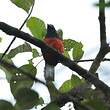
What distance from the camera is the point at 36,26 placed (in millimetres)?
1677

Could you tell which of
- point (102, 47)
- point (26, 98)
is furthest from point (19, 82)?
point (102, 47)

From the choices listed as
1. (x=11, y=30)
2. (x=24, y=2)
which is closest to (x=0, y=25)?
(x=11, y=30)

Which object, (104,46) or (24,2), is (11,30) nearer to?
(24,2)

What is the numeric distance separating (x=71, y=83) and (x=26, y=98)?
0.67 m

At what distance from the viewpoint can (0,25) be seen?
1.12 meters

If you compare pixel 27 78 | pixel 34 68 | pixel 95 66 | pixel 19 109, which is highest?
pixel 95 66

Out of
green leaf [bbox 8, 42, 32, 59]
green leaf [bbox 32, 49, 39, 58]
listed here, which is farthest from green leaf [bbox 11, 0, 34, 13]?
green leaf [bbox 32, 49, 39, 58]

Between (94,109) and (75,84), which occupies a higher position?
(75,84)

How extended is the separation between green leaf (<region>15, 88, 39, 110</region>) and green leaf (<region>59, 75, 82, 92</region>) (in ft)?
1.98

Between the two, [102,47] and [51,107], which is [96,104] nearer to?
[51,107]

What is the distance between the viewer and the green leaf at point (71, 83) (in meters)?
1.46

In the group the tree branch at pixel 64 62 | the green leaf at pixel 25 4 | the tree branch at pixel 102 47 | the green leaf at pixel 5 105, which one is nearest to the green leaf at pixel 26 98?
the green leaf at pixel 5 105

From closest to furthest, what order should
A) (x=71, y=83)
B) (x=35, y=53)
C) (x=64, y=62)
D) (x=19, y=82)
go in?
1. (x=19, y=82)
2. (x=64, y=62)
3. (x=71, y=83)
4. (x=35, y=53)

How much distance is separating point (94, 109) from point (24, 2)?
73cm
